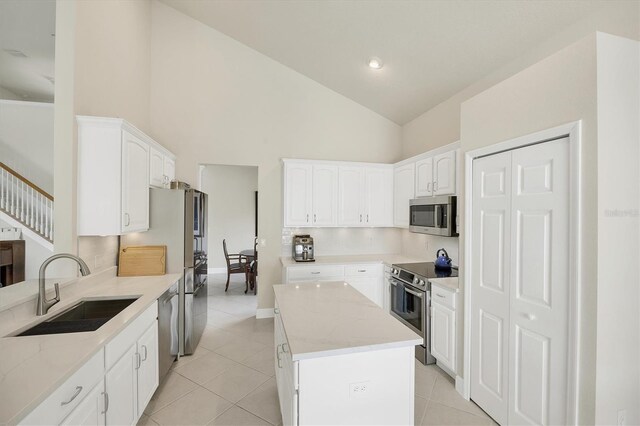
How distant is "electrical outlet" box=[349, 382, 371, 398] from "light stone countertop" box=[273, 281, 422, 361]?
0.62 ft

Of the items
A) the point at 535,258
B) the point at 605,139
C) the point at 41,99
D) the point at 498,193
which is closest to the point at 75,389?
the point at 41,99

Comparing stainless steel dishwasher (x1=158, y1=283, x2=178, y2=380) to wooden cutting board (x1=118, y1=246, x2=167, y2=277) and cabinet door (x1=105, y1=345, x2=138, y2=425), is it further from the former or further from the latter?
cabinet door (x1=105, y1=345, x2=138, y2=425)

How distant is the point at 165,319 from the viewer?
2.65m

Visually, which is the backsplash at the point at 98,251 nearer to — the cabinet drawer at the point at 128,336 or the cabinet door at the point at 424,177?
the cabinet drawer at the point at 128,336

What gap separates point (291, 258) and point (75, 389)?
10.1ft

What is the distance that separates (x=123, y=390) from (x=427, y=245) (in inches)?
143

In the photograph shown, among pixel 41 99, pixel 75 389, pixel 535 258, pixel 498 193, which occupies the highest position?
pixel 41 99

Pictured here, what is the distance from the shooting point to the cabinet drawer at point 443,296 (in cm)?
256

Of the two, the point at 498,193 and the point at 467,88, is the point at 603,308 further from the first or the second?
the point at 467,88

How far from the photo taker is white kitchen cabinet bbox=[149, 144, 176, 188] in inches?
119

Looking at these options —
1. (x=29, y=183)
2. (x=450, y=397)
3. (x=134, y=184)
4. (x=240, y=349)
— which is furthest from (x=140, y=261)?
(x=450, y=397)

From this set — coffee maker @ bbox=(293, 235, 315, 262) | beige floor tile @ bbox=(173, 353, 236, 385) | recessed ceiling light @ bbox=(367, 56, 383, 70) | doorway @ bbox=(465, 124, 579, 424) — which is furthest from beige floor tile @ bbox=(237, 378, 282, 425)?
recessed ceiling light @ bbox=(367, 56, 383, 70)

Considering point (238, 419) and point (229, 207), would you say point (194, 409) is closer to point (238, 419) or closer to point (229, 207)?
point (238, 419)

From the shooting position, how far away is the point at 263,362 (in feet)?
9.88
